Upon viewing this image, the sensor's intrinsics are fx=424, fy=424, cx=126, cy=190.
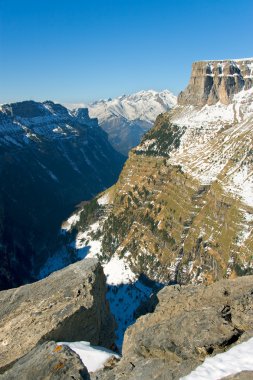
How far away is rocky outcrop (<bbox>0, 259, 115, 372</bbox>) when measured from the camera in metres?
39.8

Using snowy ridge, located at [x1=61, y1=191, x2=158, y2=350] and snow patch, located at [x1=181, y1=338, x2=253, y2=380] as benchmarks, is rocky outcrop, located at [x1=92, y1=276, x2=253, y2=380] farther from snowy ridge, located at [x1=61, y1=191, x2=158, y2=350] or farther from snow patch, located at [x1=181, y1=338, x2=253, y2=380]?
snowy ridge, located at [x1=61, y1=191, x2=158, y2=350]

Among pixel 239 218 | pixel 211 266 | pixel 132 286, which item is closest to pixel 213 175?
pixel 239 218

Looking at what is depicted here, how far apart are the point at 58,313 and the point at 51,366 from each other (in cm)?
1600

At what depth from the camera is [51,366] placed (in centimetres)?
2570

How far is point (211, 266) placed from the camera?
155m

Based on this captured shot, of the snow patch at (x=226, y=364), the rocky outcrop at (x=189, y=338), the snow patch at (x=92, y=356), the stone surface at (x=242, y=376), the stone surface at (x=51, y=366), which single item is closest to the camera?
the stone surface at (x=242, y=376)

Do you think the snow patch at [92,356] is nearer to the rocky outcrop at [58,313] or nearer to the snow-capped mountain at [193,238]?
the rocky outcrop at [58,313]

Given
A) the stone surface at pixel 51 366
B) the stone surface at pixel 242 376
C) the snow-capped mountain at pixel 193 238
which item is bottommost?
the snow-capped mountain at pixel 193 238

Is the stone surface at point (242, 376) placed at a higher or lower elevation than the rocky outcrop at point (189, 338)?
higher

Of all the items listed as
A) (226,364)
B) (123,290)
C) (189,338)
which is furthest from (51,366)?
(123,290)

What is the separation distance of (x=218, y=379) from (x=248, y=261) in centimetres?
12708

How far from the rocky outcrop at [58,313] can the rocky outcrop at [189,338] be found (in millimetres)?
8726

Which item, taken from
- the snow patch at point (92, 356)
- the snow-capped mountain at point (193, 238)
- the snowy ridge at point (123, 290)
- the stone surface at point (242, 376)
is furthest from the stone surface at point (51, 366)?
the snow-capped mountain at point (193, 238)

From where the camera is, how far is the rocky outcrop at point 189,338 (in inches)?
1023
